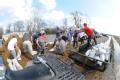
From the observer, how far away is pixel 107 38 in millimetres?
17016

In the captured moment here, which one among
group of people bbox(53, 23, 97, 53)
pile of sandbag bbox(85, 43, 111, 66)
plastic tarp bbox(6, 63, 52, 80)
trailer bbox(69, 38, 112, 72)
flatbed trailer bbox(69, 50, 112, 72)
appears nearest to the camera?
plastic tarp bbox(6, 63, 52, 80)

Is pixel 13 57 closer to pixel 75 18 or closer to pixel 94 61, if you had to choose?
pixel 94 61

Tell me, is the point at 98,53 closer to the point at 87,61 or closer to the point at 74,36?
the point at 87,61

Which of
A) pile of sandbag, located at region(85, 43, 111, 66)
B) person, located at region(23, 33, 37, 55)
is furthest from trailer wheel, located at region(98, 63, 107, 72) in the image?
person, located at region(23, 33, 37, 55)

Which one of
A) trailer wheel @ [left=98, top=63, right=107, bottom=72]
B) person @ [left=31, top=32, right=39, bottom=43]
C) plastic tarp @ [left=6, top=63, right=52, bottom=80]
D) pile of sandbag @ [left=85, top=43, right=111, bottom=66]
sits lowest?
trailer wheel @ [left=98, top=63, right=107, bottom=72]

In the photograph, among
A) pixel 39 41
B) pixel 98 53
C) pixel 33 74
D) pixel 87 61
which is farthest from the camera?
pixel 87 61

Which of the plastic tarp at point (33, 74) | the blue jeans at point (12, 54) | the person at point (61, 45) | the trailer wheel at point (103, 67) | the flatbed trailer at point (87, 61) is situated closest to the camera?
the plastic tarp at point (33, 74)

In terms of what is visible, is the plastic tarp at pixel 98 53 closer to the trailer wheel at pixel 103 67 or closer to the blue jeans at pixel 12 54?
the trailer wheel at pixel 103 67

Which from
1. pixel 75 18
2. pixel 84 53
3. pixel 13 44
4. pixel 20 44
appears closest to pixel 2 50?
pixel 20 44

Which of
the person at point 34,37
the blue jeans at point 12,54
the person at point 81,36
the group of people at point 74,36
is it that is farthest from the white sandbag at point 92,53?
the blue jeans at point 12,54

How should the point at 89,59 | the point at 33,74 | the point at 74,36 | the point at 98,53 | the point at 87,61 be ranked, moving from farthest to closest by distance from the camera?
the point at 74,36, the point at 87,61, the point at 89,59, the point at 98,53, the point at 33,74

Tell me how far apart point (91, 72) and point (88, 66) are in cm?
28

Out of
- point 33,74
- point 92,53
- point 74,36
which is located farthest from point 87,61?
point 33,74

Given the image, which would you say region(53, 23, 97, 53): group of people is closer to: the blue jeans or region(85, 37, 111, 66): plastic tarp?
region(85, 37, 111, 66): plastic tarp
